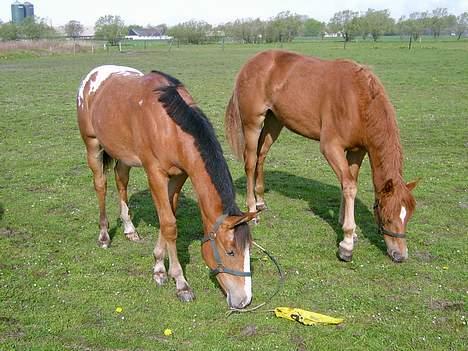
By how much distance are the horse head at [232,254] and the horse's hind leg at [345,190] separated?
73.8 inches

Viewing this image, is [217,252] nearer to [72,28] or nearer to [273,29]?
[273,29]

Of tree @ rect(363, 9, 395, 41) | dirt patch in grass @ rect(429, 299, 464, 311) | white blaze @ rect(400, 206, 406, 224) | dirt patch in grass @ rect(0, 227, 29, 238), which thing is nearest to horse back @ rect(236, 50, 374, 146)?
white blaze @ rect(400, 206, 406, 224)

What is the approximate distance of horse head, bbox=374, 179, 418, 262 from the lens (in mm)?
5023

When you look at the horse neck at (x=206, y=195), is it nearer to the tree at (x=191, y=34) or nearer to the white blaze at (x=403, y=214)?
the white blaze at (x=403, y=214)

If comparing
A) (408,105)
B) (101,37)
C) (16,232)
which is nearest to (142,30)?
(101,37)

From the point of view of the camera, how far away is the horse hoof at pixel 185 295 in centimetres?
462

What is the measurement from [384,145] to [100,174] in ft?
11.2

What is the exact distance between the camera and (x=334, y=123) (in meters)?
5.82

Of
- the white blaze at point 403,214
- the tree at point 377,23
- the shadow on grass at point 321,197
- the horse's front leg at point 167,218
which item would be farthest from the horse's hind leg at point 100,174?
the tree at point 377,23

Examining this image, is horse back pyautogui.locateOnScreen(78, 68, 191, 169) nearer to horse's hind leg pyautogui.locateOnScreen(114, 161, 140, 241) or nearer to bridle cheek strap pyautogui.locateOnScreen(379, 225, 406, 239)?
horse's hind leg pyautogui.locateOnScreen(114, 161, 140, 241)

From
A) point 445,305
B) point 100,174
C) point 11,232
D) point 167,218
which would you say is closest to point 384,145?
point 445,305

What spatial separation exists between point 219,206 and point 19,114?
12.6 meters

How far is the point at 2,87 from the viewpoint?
70.2 feet

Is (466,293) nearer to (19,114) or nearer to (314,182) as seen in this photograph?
(314,182)
